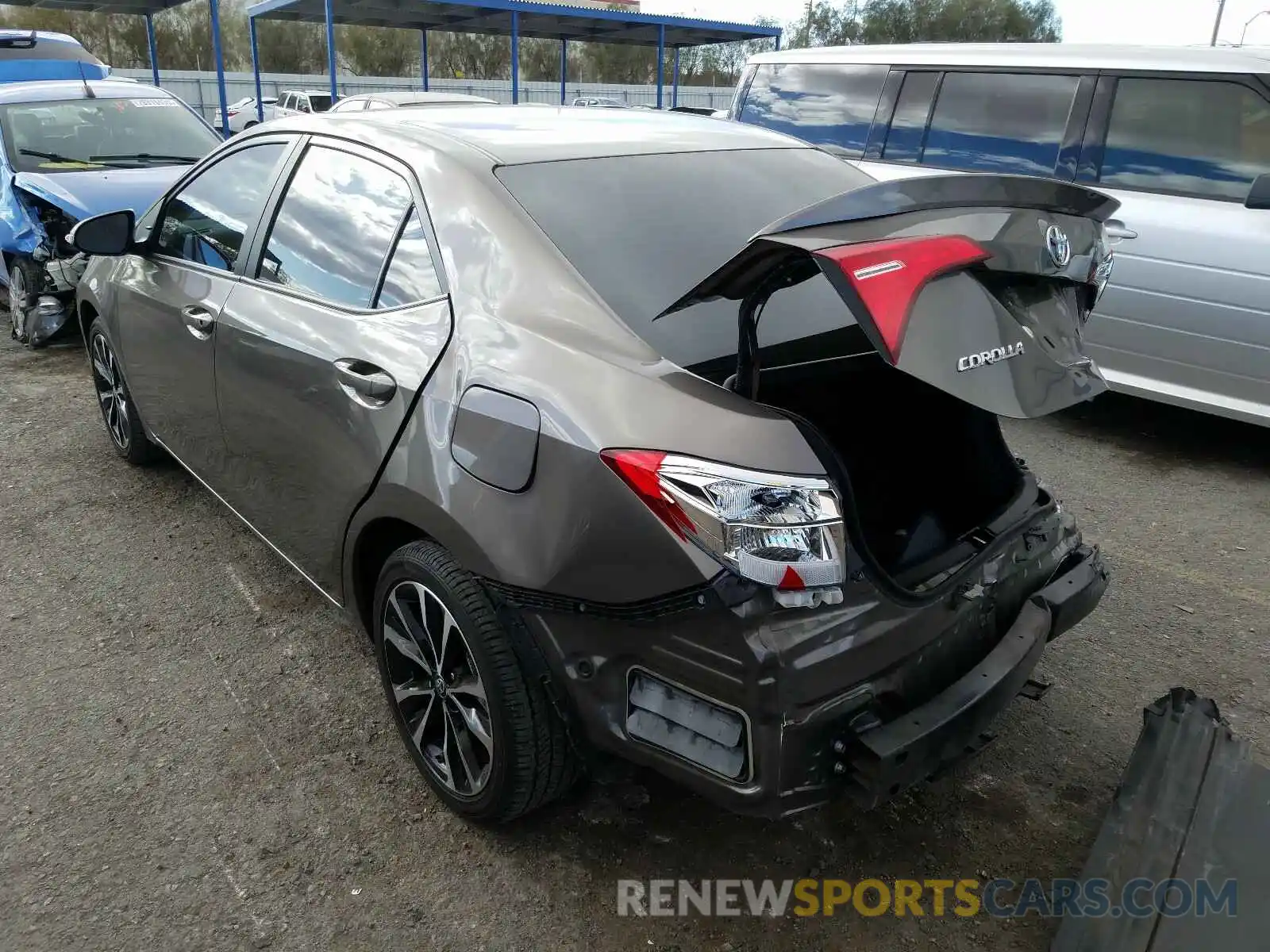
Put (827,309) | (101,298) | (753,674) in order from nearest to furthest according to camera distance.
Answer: (753,674)
(827,309)
(101,298)

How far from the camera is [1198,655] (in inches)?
125

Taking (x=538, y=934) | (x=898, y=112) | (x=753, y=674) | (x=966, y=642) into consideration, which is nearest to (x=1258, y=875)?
(x=966, y=642)

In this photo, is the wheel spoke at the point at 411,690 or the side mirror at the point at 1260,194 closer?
the wheel spoke at the point at 411,690

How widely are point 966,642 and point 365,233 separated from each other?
1.85m

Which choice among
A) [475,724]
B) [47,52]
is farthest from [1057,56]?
[47,52]

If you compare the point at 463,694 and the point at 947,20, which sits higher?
the point at 947,20

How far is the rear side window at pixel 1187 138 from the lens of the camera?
4.54 metres

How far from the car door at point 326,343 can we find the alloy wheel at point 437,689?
332 millimetres

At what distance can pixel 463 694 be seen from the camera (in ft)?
7.53

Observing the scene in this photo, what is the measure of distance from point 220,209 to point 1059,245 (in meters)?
2.72

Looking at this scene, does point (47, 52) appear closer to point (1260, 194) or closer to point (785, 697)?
point (1260, 194)

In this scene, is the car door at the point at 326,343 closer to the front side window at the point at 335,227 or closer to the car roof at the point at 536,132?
the front side window at the point at 335,227

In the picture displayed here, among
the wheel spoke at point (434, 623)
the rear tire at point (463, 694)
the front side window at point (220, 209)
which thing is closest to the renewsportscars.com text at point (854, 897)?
the rear tire at point (463, 694)

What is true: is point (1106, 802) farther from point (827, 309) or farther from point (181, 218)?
point (181, 218)
